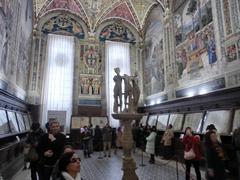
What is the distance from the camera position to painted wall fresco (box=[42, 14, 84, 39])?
13594 millimetres

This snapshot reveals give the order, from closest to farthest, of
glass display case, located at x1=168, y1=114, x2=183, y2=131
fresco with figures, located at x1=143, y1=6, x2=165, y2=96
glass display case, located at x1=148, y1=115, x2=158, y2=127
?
glass display case, located at x1=168, y1=114, x2=183, y2=131 < glass display case, located at x1=148, y1=115, x2=158, y2=127 < fresco with figures, located at x1=143, y1=6, x2=165, y2=96

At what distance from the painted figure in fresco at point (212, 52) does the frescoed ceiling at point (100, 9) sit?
21.7 ft

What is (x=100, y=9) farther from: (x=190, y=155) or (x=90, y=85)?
(x=190, y=155)

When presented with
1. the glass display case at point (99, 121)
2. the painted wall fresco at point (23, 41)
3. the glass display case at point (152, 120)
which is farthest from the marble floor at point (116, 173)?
the glass display case at point (99, 121)

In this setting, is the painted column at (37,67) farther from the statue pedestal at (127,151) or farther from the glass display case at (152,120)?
the statue pedestal at (127,151)

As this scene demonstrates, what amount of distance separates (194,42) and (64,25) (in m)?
9.10

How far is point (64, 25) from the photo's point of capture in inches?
548

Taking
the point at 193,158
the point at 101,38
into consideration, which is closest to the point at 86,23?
the point at 101,38

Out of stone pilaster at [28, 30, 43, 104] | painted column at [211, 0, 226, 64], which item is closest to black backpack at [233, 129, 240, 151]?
painted column at [211, 0, 226, 64]

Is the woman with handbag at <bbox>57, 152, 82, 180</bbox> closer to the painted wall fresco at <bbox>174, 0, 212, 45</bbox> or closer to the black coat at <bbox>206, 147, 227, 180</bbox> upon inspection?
the black coat at <bbox>206, 147, 227, 180</bbox>

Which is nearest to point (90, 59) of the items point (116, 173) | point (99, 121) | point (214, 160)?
point (99, 121)

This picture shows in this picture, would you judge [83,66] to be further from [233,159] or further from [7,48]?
[233,159]

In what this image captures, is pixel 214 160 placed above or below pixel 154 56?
below

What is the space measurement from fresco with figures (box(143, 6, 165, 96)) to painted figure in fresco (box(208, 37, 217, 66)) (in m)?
4.00
